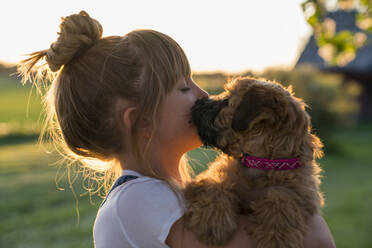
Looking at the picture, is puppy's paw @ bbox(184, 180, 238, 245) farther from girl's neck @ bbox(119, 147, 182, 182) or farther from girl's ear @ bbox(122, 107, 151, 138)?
girl's ear @ bbox(122, 107, 151, 138)

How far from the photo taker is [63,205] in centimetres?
997

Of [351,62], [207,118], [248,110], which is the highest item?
[248,110]

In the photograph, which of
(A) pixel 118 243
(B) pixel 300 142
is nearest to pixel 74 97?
(A) pixel 118 243

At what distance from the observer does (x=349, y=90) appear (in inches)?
852

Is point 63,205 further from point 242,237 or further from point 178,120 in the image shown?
point 242,237

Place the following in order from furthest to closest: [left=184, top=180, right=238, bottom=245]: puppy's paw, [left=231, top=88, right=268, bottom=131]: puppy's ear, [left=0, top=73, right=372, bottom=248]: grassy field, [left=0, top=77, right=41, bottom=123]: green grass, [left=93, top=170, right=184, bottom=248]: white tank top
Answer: [left=0, top=77, right=41, bottom=123]: green grass < [left=0, top=73, right=372, bottom=248]: grassy field < [left=231, top=88, right=268, bottom=131]: puppy's ear < [left=184, top=180, right=238, bottom=245]: puppy's paw < [left=93, top=170, right=184, bottom=248]: white tank top

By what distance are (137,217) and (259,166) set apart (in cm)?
106

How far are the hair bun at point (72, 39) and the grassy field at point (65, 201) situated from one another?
846 millimetres

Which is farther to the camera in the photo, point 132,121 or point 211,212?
point 132,121

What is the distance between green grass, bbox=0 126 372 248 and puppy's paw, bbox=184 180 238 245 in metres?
1.08

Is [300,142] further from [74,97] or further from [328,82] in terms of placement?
[328,82]

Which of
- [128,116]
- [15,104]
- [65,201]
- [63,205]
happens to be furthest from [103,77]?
[15,104]

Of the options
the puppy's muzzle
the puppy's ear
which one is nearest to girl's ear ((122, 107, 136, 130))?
the puppy's muzzle

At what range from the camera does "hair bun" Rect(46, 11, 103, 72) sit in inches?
110
